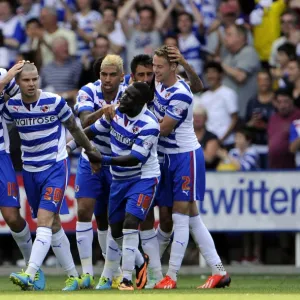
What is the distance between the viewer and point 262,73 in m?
17.8

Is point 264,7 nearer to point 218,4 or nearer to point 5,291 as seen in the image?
point 218,4

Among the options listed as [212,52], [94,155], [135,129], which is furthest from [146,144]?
[212,52]

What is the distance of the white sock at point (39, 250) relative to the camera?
39.6ft

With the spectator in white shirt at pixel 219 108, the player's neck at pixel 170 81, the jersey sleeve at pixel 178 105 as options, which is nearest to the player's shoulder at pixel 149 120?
the jersey sleeve at pixel 178 105

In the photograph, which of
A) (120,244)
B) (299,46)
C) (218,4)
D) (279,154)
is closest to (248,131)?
(279,154)

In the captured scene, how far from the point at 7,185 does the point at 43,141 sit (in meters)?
0.63

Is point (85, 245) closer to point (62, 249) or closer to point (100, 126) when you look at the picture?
point (62, 249)

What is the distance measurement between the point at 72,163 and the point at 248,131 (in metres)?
2.71

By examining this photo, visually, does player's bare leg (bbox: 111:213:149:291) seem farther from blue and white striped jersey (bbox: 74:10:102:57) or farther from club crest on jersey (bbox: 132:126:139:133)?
blue and white striped jersey (bbox: 74:10:102:57)

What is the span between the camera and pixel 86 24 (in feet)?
66.7

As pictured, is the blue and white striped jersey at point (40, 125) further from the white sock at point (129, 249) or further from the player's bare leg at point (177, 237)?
the player's bare leg at point (177, 237)

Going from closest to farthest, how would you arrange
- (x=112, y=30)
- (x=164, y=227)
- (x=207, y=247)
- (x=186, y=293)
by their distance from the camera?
(x=186, y=293) < (x=207, y=247) < (x=164, y=227) < (x=112, y=30)

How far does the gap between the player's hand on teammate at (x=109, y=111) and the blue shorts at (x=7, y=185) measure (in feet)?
3.90

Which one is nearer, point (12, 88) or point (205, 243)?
point (12, 88)
